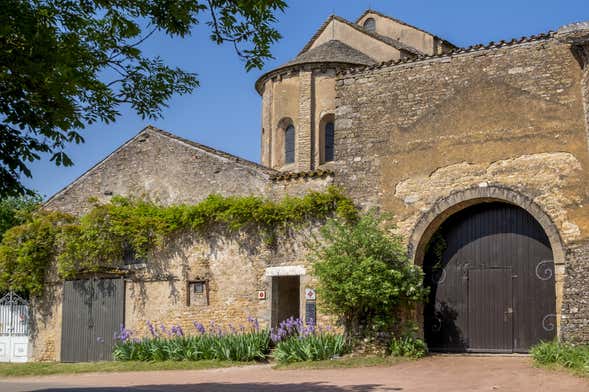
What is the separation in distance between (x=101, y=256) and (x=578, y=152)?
11.9m

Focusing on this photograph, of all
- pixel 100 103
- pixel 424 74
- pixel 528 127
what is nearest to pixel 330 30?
pixel 424 74

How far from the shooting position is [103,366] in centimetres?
1669

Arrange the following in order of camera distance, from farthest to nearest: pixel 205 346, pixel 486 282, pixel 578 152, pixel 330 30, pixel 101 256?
pixel 330 30
pixel 101 256
pixel 205 346
pixel 486 282
pixel 578 152

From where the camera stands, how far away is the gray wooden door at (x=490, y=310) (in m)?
15.3

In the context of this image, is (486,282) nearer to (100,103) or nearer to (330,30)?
(100,103)

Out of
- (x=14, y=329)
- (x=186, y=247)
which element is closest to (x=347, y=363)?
(x=186, y=247)

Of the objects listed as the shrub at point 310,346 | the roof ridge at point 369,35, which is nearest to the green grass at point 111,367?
the shrub at point 310,346

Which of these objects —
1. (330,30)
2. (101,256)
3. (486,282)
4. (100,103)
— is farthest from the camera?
(330,30)

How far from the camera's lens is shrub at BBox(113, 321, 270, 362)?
1634 centimetres

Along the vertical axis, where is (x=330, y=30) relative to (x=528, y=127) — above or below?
above

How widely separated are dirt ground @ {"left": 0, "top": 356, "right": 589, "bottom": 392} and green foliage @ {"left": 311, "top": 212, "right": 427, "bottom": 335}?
1.36m

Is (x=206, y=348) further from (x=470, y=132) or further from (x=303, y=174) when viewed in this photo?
(x=470, y=132)

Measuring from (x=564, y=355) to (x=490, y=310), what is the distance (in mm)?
3055

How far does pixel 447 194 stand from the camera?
15.6 metres
